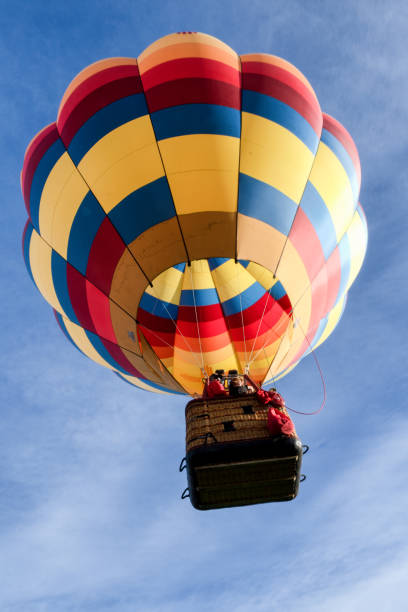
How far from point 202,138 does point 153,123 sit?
488 millimetres

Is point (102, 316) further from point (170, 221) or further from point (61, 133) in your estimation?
point (61, 133)

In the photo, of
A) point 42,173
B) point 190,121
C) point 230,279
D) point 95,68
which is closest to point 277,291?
point 230,279

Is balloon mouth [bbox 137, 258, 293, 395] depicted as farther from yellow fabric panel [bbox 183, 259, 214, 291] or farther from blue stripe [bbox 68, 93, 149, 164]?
blue stripe [bbox 68, 93, 149, 164]

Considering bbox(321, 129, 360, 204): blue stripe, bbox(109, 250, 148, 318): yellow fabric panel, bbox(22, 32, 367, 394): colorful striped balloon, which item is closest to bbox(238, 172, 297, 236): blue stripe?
bbox(22, 32, 367, 394): colorful striped balloon

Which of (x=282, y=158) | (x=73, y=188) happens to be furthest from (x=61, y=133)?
(x=282, y=158)

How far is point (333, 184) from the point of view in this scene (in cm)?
537

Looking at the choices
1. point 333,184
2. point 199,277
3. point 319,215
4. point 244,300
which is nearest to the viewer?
point 319,215

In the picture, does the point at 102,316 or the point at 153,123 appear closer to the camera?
the point at 153,123

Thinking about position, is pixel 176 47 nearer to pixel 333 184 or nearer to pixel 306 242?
pixel 333 184

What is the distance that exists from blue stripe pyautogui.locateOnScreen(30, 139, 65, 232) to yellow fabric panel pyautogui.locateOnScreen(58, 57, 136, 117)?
0.50 metres

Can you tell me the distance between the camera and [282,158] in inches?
194

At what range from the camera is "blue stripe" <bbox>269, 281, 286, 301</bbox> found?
560cm

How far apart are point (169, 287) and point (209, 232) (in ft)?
5.82

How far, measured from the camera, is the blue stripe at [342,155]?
18.0 feet
